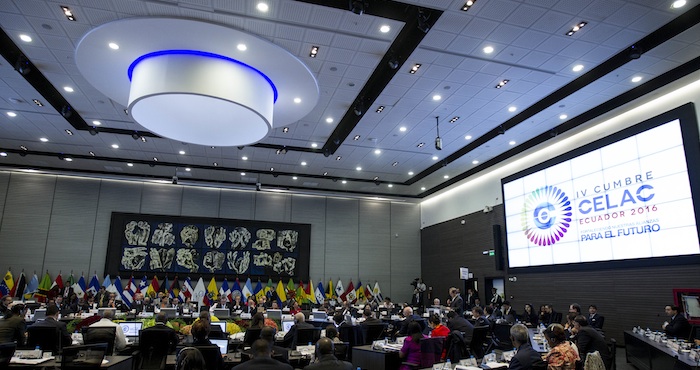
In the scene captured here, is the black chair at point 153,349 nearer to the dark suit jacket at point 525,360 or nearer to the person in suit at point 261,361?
the person in suit at point 261,361

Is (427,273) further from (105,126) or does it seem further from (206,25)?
(206,25)

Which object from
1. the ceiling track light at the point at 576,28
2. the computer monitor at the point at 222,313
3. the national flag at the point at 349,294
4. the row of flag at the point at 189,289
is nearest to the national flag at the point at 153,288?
the row of flag at the point at 189,289

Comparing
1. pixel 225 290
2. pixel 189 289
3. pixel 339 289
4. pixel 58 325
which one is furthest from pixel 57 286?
pixel 58 325

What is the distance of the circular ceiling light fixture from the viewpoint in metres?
8.12

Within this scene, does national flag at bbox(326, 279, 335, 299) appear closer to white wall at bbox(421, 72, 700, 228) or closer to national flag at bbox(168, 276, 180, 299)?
white wall at bbox(421, 72, 700, 228)

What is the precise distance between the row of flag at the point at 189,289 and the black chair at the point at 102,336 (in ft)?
34.4

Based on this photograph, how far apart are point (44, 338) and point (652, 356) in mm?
9897

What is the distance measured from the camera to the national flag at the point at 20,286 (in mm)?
16734

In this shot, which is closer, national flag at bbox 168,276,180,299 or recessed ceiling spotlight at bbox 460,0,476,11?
recessed ceiling spotlight at bbox 460,0,476,11

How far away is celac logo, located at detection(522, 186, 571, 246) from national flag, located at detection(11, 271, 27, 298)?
18676mm

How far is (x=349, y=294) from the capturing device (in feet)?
66.4

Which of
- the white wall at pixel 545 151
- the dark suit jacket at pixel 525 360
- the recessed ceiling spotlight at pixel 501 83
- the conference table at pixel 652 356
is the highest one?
the recessed ceiling spotlight at pixel 501 83

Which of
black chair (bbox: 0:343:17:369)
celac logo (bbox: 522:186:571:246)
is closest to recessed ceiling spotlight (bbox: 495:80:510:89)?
celac logo (bbox: 522:186:571:246)

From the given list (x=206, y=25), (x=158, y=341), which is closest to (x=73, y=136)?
(x=206, y=25)
